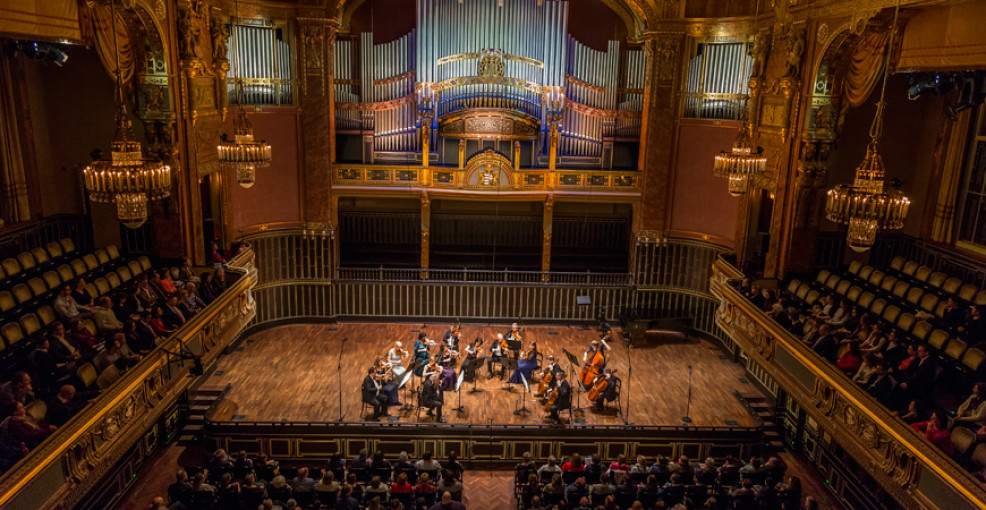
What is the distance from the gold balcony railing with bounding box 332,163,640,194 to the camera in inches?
637

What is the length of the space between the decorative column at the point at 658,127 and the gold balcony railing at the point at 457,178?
469 mm

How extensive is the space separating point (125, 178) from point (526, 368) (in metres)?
8.11

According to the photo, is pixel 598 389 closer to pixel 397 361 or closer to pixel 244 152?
pixel 397 361

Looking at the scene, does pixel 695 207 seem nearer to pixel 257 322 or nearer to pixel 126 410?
pixel 257 322

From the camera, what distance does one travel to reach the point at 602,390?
12.4 meters

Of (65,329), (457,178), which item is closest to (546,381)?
(457,178)

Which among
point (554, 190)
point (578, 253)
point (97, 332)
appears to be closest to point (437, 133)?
point (554, 190)

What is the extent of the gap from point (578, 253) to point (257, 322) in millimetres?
8236

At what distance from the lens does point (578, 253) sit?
1819cm

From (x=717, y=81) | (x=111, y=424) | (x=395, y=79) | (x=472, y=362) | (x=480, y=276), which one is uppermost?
(x=717, y=81)

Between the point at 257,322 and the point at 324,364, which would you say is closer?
the point at 324,364

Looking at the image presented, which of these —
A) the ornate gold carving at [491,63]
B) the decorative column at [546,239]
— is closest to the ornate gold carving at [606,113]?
the ornate gold carving at [491,63]

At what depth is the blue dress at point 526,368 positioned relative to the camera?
13.3m

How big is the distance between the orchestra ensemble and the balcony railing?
9.84ft
